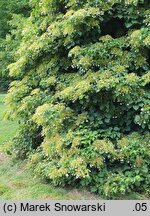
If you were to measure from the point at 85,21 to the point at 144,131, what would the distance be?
1.68 meters

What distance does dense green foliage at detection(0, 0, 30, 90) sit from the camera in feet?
42.8

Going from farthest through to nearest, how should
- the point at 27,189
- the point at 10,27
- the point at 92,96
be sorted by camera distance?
the point at 10,27 → the point at 92,96 → the point at 27,189

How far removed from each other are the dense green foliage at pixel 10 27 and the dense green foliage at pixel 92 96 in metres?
7.73

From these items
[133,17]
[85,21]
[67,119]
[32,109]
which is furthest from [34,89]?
[133,17]

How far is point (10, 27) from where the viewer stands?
62.4ft

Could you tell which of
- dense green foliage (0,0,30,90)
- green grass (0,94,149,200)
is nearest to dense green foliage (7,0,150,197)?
green grass (0,94,149,200)

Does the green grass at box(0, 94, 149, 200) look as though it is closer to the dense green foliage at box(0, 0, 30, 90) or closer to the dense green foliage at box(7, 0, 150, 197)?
the dense green foliage at box(7, 0, 150, 197)

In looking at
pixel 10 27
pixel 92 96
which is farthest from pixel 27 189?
pixel 10 27

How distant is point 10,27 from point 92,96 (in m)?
15.9

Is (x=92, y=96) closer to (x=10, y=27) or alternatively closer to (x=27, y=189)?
(x=27, y=189)

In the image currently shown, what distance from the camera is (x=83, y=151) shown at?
397 cm

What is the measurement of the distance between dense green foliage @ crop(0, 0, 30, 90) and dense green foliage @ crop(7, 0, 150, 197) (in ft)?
25.4

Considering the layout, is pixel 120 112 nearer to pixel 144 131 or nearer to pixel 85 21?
pixel 144 131

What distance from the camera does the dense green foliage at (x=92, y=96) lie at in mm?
3951
